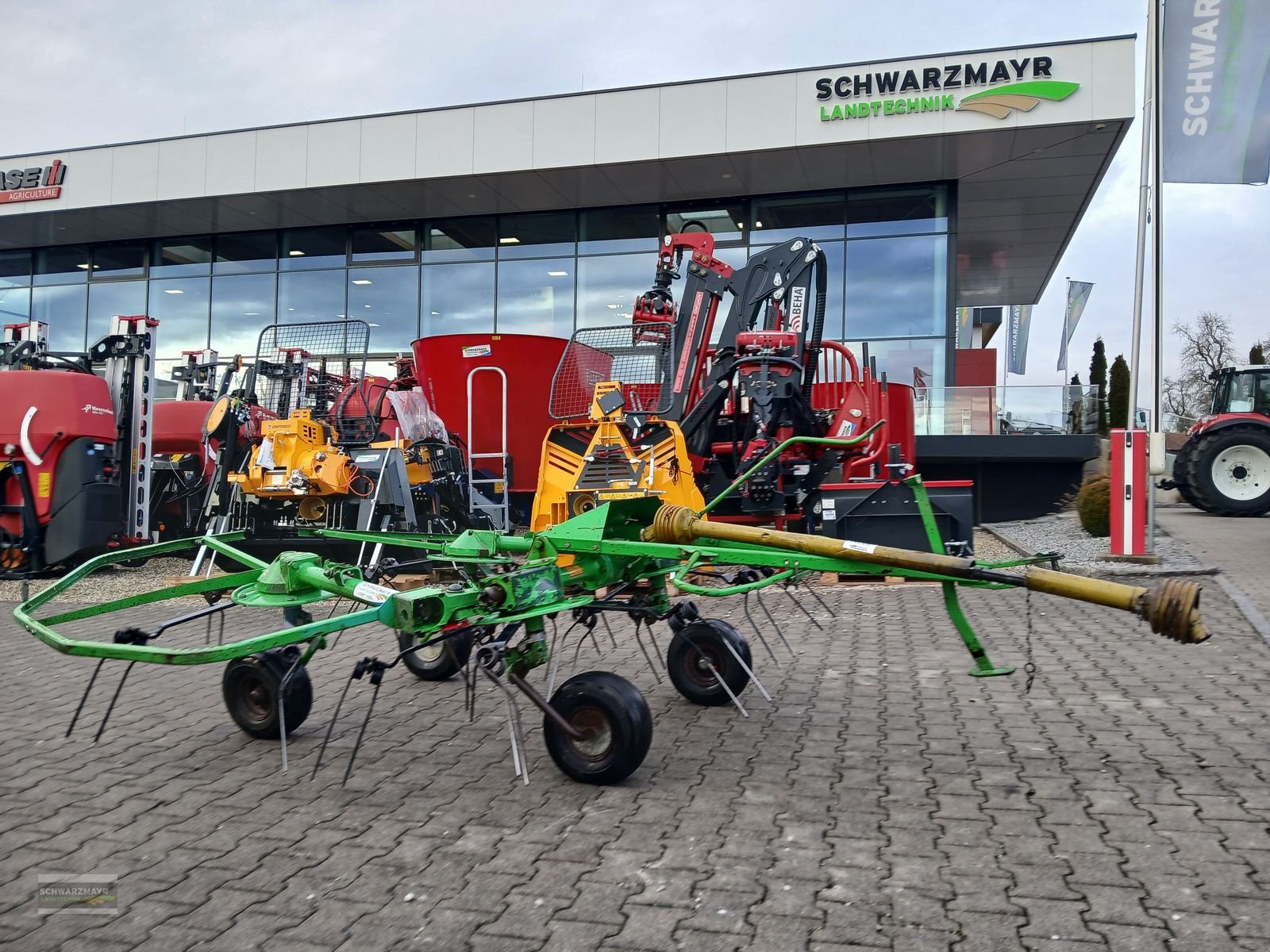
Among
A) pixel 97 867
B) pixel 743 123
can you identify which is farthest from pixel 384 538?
pixel 743 123

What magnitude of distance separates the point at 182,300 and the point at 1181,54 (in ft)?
65.3

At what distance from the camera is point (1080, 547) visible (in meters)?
10.9

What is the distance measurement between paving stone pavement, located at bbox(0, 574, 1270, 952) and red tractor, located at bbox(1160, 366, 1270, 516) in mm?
10848

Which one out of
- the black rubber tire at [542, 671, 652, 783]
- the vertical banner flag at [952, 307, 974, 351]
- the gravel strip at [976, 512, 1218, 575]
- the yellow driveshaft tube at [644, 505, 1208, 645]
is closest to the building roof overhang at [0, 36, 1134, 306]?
the gravel strip at [976, 512, 1218, 575]

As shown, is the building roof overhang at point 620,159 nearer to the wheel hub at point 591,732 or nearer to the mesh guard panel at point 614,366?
the mesh guard panel at point 614,366

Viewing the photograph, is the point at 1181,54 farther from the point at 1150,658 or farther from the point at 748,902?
the point at 748,902

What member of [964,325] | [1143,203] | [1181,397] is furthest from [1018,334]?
[1143,203]

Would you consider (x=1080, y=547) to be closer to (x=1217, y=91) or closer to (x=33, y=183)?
(x=1217, y=91)

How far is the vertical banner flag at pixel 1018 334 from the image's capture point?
112ft

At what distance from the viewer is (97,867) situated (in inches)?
124

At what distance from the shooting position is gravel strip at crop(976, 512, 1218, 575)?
29.3 feet

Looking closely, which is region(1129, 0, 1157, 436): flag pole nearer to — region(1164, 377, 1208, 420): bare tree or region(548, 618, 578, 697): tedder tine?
region(548, 618, 578, 697): tedder tine

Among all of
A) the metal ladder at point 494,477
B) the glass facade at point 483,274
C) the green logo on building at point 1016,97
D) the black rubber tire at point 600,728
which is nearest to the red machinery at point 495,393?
the metal ladder at point 494,477

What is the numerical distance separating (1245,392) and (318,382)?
1443 centimetres
